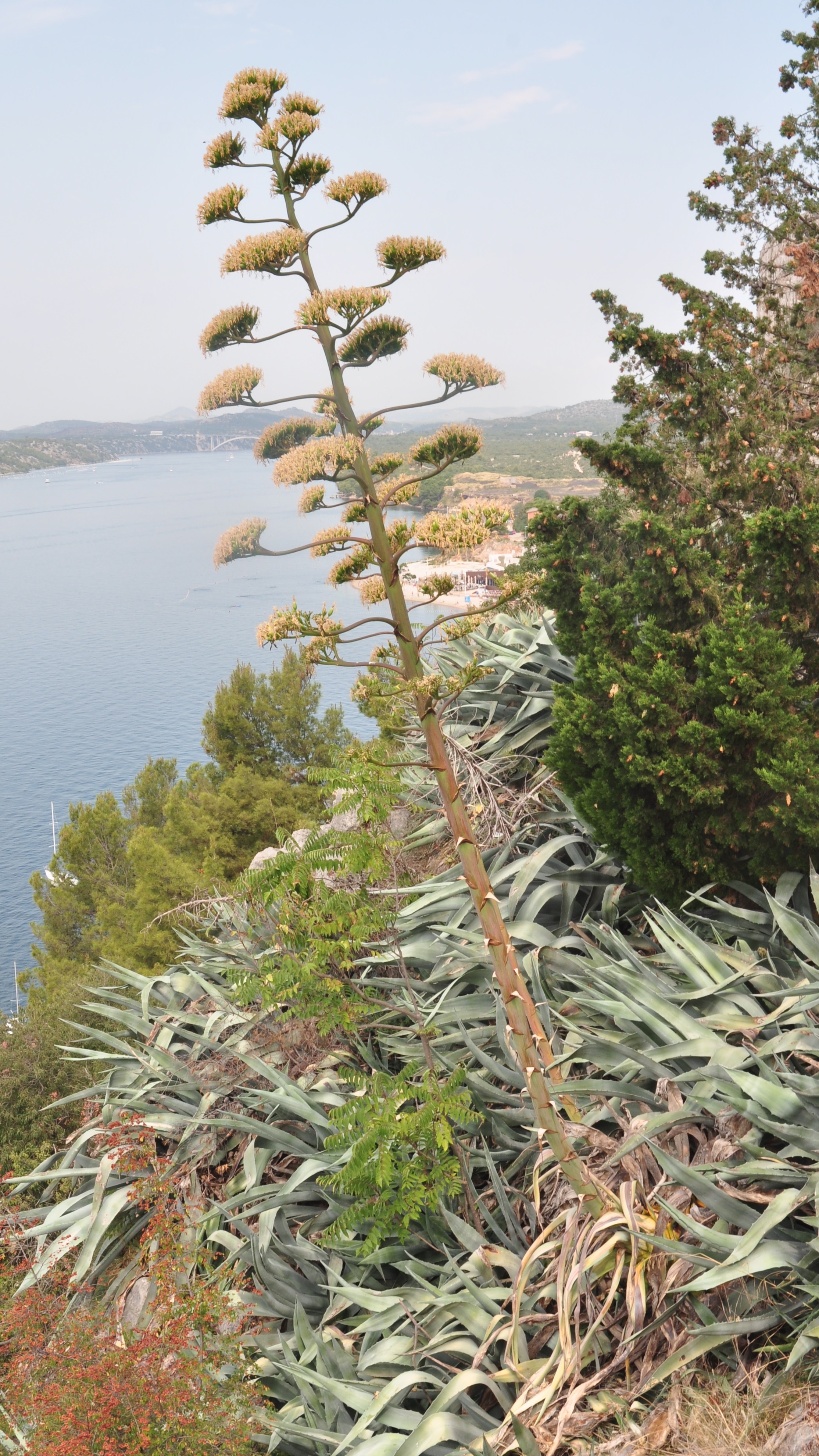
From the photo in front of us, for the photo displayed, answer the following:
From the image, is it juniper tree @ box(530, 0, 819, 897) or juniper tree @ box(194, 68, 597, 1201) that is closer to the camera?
juniper tree @ box(194, 68, 597, 1201)

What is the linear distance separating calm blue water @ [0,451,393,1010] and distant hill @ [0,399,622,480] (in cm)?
780

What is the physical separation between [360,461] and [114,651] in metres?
74.4

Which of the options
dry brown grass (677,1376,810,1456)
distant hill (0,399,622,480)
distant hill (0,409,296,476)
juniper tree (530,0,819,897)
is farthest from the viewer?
distant hill (0,409,296,476)

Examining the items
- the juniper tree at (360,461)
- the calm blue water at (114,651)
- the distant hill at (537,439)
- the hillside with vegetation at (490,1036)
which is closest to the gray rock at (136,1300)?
the hillside with vegetation at (490,1036)

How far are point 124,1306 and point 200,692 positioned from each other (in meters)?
57.1

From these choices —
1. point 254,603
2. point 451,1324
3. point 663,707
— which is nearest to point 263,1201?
point 451,1324

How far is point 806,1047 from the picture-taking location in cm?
282

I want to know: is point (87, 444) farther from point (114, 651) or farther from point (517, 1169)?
point (517, 1169)

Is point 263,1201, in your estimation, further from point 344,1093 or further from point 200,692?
point 200,692

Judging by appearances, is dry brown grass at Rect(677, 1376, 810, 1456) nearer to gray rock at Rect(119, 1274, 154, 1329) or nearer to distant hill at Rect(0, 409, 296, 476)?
gray rock at Rect(119, 1274, 154, 1329)

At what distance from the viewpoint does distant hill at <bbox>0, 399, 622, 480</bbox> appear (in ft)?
108

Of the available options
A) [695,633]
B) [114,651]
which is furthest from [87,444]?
[695,633]

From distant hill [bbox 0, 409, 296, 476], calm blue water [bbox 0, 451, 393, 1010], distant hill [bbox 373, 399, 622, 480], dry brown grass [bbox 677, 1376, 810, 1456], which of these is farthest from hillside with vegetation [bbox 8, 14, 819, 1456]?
distant hill [bbox 0, 409, 296, 476]

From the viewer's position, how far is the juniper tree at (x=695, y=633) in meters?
3.71
